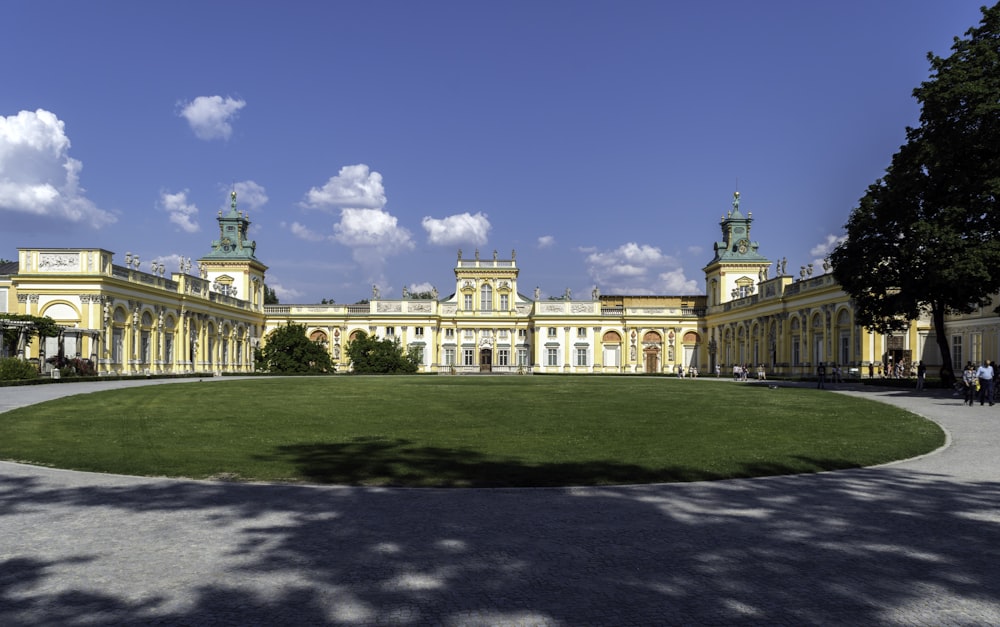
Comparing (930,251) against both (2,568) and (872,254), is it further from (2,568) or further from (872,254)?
(2,568)

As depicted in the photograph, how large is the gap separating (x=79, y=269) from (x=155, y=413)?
3575 cm

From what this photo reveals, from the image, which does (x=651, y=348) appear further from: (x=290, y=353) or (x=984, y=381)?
(x=984, y=381)

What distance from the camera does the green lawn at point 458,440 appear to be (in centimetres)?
1103

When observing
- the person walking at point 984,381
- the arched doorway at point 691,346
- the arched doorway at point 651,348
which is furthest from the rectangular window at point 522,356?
the person walking at point 984,381

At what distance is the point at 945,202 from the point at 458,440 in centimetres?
2594

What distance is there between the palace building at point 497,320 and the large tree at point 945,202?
17.1 metres

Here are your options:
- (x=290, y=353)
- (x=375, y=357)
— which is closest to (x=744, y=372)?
(x=375, y=357)

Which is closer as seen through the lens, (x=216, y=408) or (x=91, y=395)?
(x=216, y=408)

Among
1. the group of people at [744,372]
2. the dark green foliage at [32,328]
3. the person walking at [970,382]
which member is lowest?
the group of people at [744,372]

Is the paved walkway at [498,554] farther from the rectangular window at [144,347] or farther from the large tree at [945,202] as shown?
the rectangular window at [144,347]

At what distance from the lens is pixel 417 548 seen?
6742 millimetres

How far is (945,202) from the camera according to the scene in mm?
31203

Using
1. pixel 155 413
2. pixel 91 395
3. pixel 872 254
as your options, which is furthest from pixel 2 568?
pixel 872 254

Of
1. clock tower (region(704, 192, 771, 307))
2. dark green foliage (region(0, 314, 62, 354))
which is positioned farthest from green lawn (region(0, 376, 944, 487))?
clock tower (region(704, 192, 771, 307))
